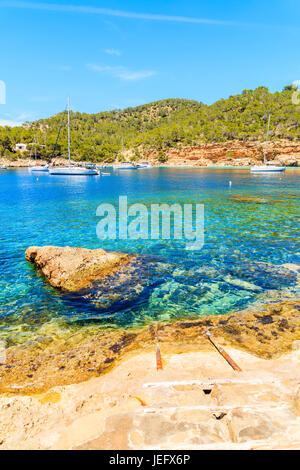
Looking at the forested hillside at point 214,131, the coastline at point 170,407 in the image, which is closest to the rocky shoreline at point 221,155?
the forested hillside at point 214,131

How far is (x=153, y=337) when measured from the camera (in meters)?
8.49

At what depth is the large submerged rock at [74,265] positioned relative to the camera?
12.4m

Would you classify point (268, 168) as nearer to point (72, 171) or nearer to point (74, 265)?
point (72, 171)

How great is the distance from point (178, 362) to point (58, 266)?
27.3 feet

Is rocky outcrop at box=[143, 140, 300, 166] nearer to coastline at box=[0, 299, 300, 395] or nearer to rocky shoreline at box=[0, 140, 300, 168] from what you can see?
rocky shoreline at box=[0, 140, 300, 168]

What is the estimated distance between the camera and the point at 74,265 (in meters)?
12.9

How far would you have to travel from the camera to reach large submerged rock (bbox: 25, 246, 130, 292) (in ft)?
40.8

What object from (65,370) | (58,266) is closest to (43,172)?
(58,266)

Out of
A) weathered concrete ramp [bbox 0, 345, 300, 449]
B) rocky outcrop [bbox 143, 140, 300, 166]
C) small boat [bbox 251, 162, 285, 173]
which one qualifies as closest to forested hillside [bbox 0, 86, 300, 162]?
rocky outcrop [bbox 143, 140, 300, 166]

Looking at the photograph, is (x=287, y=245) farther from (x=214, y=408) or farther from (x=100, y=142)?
(x=100, y=142)

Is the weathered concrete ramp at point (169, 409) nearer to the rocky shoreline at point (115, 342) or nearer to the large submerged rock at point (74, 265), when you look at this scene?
the rocky shoreline at point (115, 342)

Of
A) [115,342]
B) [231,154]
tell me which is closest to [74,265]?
[115,342]

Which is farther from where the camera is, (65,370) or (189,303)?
(189,303)

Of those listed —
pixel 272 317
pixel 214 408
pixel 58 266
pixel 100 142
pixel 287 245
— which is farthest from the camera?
pixel 100 142
